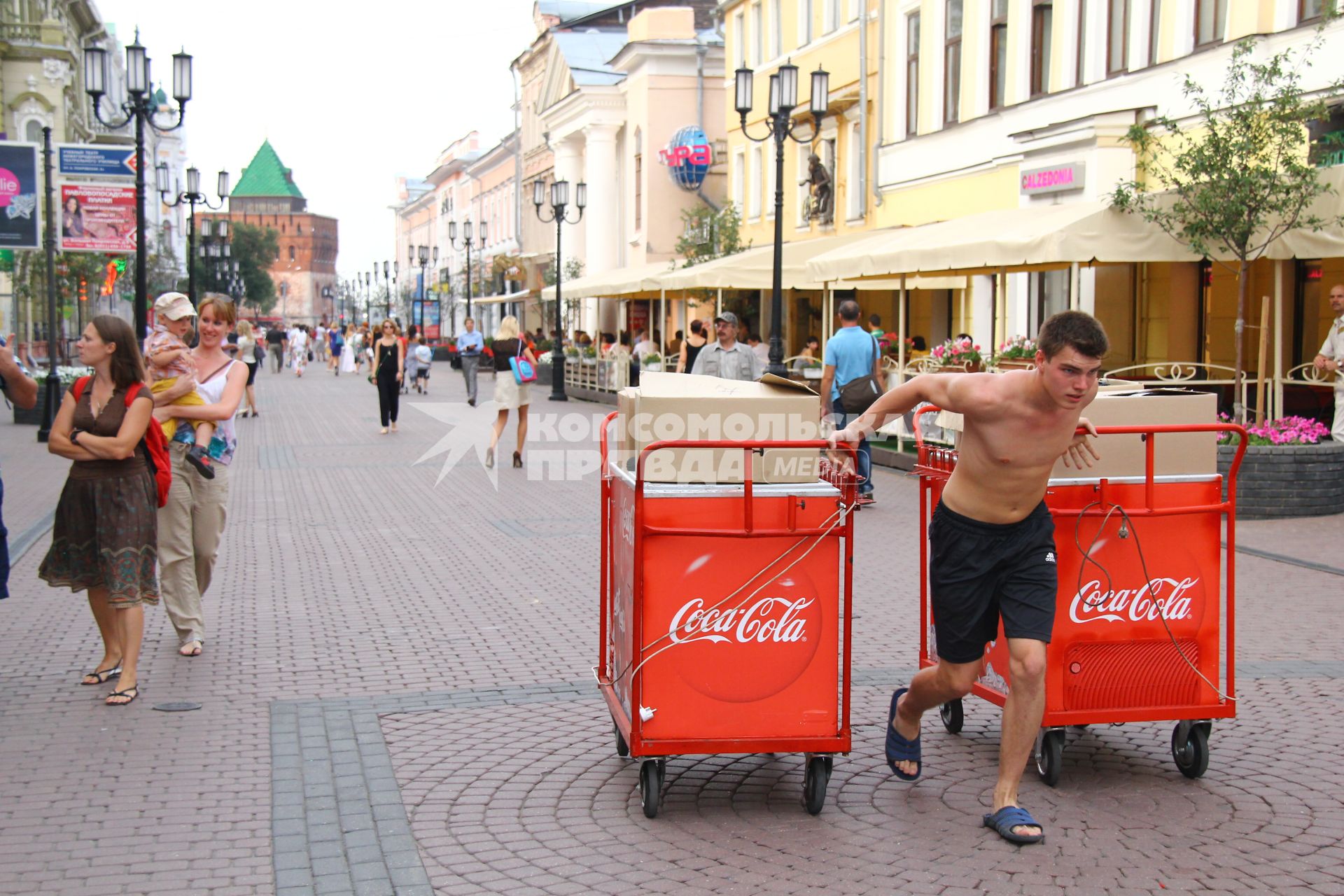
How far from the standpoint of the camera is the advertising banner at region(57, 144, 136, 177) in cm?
2292

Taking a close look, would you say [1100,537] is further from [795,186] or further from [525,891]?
[795,186]

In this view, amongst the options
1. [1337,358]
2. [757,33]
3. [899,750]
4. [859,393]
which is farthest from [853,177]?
[899,750]

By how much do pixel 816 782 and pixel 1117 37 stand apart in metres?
17.1

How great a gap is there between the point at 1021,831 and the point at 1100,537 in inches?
45.6

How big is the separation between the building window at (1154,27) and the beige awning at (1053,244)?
2956 mm

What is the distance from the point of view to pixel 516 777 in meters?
5.21

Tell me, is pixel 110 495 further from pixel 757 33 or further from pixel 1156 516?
pixel 757 33

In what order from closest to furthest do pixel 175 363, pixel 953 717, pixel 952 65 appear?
pixel 953 717 < pixel 175 363 < pixel 952 65

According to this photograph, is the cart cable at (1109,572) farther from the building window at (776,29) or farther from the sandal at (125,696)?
the building window at (776,29)

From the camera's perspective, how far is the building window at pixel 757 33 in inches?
1346

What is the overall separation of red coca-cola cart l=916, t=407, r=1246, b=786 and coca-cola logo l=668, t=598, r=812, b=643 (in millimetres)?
631

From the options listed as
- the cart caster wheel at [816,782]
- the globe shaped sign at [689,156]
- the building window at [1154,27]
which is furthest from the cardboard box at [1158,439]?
the globe shaped sign at [689,156]

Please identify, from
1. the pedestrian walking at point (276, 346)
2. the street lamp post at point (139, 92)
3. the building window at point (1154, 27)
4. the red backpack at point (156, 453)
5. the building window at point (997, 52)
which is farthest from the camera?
the pedestrian walking at point (276, 346)

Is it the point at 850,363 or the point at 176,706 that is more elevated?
the point at 850,363
